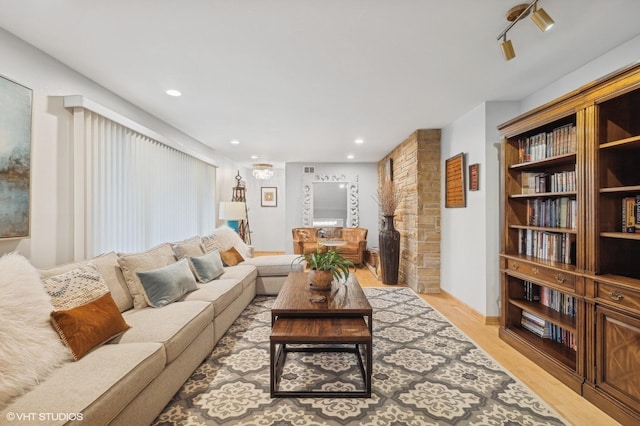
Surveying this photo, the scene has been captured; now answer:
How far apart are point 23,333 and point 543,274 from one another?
11.4 feet

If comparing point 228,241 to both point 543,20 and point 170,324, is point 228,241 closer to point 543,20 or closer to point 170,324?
point 170,324

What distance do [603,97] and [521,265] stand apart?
4.80 ft

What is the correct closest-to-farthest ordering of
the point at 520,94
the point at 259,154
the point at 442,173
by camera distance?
the point at 520,94 < the point at 442,173 < the point at 259,154

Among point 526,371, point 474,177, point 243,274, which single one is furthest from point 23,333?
point 474,177

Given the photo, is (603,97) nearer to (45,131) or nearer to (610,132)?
(610,132)

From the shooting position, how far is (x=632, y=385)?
1.78m

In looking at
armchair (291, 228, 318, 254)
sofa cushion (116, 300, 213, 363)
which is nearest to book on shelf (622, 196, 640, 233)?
sofa cushion (116, 300, 213, 363)

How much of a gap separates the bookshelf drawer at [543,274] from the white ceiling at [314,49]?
173cm

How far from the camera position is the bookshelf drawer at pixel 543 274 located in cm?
223

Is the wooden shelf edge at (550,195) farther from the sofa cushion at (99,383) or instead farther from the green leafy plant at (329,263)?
the sofa cushion at (99,383)

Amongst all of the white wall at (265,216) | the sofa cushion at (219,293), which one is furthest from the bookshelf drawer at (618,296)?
the white wall at (265,216)

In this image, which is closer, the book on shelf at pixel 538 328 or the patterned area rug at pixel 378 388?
the patterned area rug at pixel 378 388

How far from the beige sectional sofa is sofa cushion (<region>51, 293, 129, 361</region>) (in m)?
0.05

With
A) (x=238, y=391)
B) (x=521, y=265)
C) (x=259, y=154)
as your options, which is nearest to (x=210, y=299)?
(x=238, y=391)
